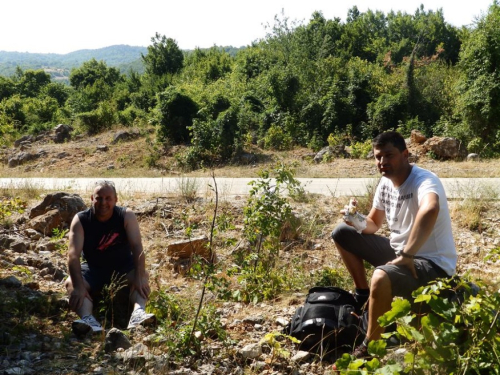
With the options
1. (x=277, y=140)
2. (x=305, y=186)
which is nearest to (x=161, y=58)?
(x=277, y=140)

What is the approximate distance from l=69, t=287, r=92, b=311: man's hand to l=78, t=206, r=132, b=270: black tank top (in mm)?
374

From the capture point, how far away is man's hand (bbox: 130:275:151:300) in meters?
4.45

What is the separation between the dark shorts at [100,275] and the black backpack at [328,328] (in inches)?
63.4

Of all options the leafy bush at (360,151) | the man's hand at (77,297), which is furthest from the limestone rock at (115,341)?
the leafy bush at (360,151)

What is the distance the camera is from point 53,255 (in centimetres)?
635

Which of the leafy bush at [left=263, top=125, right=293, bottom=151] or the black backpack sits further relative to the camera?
the leafy bush at [left=263, top=125, right=293, bottom=151]

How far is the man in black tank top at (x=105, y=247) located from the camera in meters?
4.50

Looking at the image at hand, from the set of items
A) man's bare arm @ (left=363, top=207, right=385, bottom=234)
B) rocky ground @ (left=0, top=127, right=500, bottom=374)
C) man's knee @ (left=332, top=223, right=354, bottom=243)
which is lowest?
rocky ground @ (left=0, top=127, right=500, bottom=374)

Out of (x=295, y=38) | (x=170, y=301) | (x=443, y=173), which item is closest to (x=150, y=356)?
(x=170, y=301)

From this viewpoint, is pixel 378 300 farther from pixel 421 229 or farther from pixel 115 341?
pixel 115 341

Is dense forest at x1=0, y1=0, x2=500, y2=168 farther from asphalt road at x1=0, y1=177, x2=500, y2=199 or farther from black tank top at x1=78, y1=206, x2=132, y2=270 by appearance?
black tank top at x1=78, y1=206, x2=132, y2=270

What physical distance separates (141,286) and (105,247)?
1.65ft

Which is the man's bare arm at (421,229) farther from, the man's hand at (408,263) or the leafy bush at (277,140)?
the leafy bush at (277,140)

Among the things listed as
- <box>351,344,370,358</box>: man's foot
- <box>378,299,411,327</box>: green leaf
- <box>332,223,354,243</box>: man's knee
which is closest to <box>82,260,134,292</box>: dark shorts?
<box>332,223,354,243</box>: man's knee
